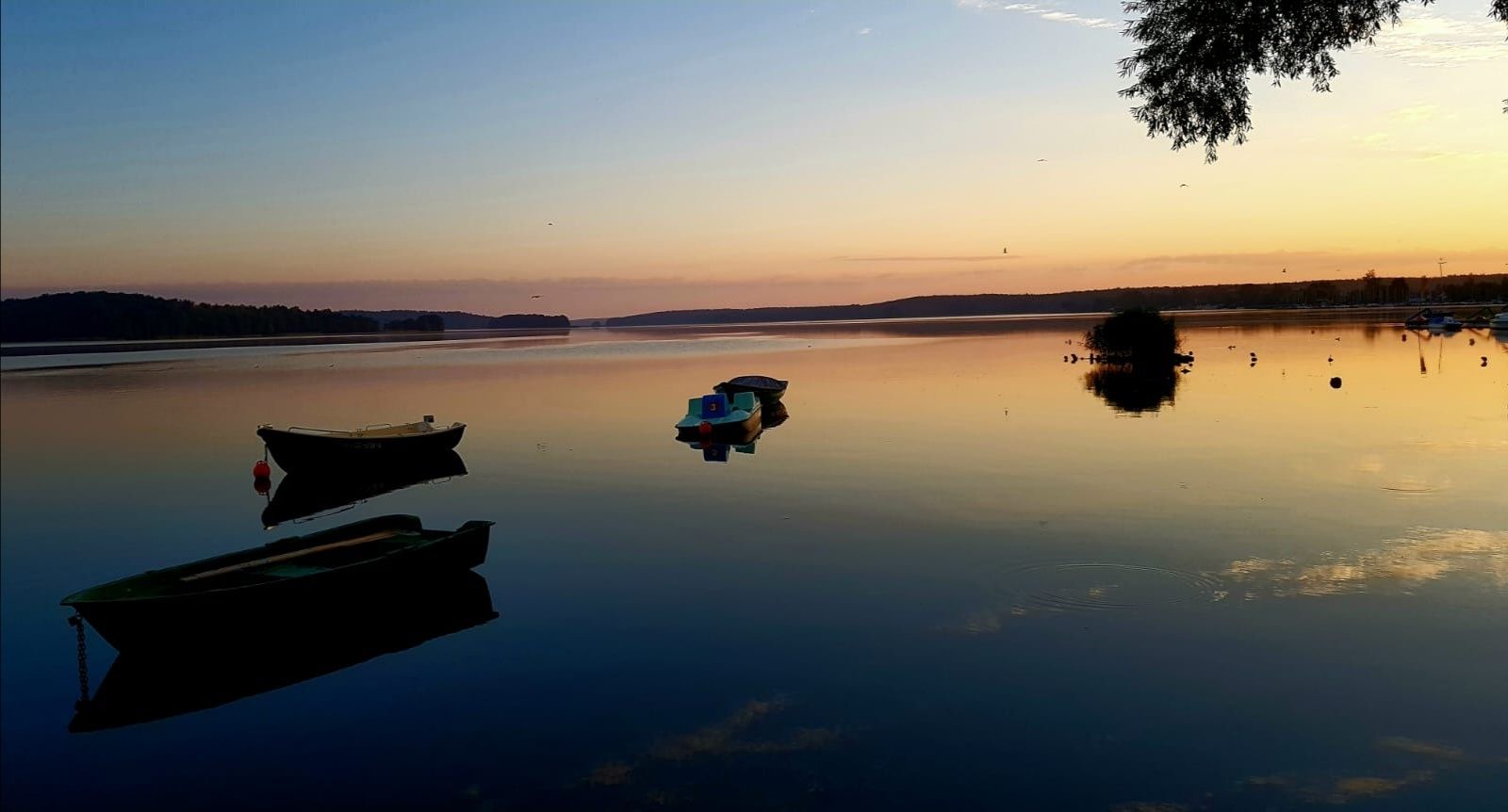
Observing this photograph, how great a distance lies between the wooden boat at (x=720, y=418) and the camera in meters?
41.5

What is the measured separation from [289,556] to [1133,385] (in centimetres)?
5335

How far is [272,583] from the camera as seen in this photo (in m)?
16.7

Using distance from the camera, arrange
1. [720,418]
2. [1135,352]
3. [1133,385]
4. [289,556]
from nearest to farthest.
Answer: [289,556], [720,418], [1133,385], [1135,352]

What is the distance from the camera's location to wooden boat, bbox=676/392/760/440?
41.5 m

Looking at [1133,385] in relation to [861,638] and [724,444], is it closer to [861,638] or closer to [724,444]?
[724,444]

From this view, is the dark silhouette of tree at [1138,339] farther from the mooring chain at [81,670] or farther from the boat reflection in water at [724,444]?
the mooring chain at [81,670]

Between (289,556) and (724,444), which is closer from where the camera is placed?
(289,556)

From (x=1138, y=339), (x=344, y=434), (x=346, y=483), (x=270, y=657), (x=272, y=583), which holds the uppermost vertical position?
(x=1138, y=339)

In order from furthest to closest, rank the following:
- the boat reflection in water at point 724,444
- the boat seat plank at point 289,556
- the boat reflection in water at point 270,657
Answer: the boat reflection in water at point 724,444
the boat seat plank at point 289,556
the boat reflection in water at point 270,657

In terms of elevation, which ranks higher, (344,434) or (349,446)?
(344,434)

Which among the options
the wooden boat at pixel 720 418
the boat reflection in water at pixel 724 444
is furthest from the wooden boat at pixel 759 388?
the wooden boat at pixel 720 418

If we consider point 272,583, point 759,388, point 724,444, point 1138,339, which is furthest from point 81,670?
point 1138,339

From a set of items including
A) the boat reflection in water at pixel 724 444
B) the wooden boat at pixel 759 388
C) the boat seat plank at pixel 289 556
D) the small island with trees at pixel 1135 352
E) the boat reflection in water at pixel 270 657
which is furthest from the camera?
the small island with trees at pixel 1135 352

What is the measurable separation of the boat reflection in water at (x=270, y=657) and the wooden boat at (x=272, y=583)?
249 mm
